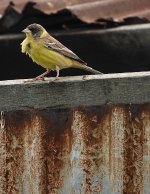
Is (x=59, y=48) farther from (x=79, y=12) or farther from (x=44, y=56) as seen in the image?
(x=79, y=12)

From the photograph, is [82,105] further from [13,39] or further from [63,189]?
[13,39]

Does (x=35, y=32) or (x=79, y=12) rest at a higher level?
(x=79, y=12)

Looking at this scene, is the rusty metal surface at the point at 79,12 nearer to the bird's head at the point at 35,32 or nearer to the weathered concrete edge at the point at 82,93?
the bird's head at the point at 35,32

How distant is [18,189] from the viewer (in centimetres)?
403

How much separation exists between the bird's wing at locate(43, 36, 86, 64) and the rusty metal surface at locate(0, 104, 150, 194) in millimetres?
1196

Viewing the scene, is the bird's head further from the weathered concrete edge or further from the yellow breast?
the weathered concrete edge

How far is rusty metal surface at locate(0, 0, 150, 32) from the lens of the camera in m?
5.96

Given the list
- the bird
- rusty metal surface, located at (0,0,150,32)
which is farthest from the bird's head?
rusty metal surface, located at (0,0,150,32)

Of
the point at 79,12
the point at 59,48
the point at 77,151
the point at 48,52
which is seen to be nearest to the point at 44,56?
the point at 48,52

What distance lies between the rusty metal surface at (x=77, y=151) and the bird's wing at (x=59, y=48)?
1.20m

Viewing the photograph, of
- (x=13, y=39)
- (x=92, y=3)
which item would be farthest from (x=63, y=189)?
(x=92, y=3)

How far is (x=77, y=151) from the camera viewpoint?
13.1ft

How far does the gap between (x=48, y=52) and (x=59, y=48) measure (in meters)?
0.15

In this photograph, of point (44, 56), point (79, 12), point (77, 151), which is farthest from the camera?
point (79, 12)
